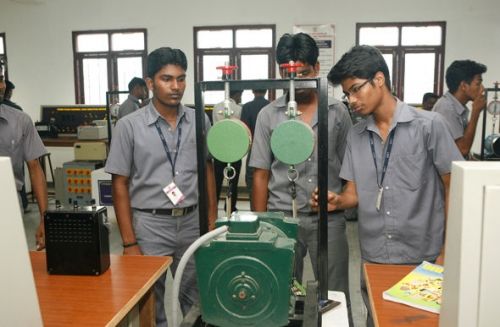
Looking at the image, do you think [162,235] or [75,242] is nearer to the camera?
[75,242]

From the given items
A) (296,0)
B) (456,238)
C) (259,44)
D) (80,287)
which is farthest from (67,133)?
(456,238)

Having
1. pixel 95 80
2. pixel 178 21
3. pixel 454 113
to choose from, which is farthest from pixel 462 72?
pixel 95 80

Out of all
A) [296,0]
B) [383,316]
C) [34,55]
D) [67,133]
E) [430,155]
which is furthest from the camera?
[34,55]

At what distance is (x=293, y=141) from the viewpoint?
1194mm

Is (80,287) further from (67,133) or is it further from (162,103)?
(67,133)

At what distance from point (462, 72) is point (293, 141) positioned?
239 cm

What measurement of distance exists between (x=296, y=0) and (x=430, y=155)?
201 inches

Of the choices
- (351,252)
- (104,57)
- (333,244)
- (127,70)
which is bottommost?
(351,252)

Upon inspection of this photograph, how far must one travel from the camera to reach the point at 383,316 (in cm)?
114

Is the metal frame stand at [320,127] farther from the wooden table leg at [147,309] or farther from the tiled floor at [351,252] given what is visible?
the tiled floor at [351,252]

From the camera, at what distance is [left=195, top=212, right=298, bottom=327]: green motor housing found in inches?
38.9

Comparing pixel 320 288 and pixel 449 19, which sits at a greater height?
pixel 449 19

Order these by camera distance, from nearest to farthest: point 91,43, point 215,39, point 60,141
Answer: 1. point 60,141
2. point 215,39
3. point 91,43

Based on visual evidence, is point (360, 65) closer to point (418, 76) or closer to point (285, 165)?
point (285, 165)
